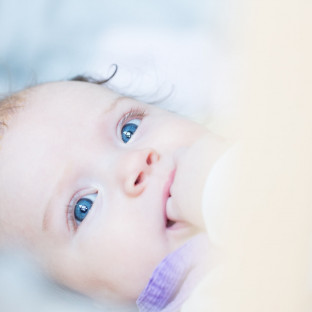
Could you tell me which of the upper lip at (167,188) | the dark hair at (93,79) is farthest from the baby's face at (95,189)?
the dark hair at (93,79)

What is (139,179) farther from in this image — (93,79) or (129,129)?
(93,79)

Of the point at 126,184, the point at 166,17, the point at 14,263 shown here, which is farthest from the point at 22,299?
the point at 166,17

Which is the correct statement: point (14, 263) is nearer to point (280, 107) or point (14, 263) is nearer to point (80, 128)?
point (80, 128)

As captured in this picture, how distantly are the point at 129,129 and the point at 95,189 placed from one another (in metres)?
0.09

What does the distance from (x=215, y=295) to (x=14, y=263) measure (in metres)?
0.25

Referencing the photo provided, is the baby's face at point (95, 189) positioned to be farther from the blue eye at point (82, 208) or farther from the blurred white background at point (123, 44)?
the blurred white background at point (123, 44)

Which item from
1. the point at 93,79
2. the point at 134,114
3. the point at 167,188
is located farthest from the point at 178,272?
the point at 93,79

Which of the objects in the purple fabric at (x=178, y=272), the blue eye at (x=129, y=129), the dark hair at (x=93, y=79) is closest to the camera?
the purple fabric at (x=178, y=272)

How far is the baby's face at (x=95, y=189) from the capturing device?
64cm

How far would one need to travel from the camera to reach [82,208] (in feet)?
2.26

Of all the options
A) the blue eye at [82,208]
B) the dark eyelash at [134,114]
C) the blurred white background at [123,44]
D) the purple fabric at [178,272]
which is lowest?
the purple fabric at [178,272]

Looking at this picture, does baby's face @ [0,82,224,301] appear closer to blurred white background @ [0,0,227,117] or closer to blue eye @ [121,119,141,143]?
blue eye @ [121,119,141,143]

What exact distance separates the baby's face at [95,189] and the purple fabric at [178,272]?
16mm

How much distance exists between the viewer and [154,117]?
0.74 m
